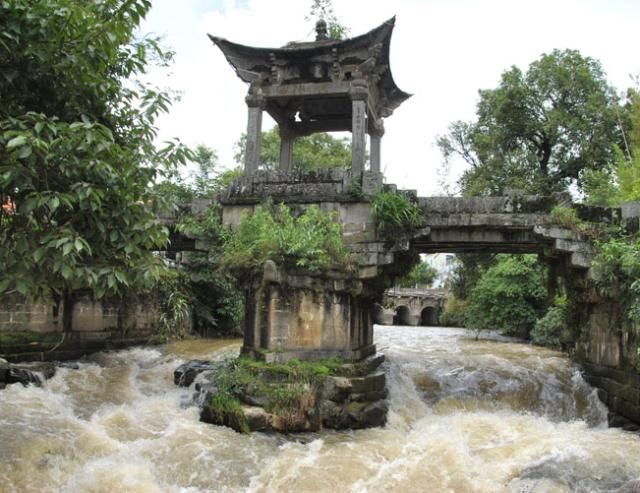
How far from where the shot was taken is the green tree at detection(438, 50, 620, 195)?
27.2m

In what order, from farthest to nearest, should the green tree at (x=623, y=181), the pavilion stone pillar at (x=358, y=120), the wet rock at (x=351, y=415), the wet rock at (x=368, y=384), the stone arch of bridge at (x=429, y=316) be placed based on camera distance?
1. the stone arch of bridge at (x=429, y=316)
2. the green tree at (x=623, y=181)
3. the pavilion stone pillar at (x=358, y=120)
4. the wet rock at (x=368, y=384)
5. the wet rock at (x=351, y=415)

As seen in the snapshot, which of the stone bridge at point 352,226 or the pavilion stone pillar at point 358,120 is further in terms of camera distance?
the pavilion stone pillar at point 358,120

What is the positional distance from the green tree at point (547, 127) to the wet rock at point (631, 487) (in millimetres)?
21594

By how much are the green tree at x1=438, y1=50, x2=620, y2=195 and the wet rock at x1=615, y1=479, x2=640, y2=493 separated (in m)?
21.6

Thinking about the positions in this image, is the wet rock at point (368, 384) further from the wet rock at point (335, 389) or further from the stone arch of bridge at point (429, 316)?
the stone arch of bridge at point (429, 316)

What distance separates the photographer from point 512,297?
2328cm

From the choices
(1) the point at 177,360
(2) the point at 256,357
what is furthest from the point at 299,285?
(1) the point at 177,360

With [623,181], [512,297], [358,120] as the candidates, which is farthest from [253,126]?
[512,297]

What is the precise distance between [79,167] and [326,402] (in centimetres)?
584

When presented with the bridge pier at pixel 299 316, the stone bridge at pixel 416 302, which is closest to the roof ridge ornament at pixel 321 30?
the bridge pier at pixel 299 316

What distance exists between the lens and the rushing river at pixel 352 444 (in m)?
6.77

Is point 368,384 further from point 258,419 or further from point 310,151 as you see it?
point 310,151

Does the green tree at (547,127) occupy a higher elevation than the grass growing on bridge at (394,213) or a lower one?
higher

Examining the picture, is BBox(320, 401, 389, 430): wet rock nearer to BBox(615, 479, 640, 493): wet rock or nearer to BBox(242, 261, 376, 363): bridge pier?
BBox(242, 261, 376, 363): bridge pier
